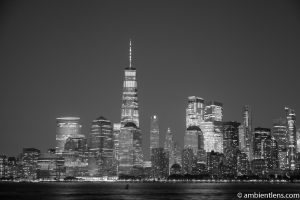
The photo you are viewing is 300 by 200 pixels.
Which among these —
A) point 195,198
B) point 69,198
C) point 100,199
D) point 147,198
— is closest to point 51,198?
point 69,198

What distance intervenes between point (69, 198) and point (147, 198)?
20.9m

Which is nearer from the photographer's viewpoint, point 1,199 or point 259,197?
point 259,197

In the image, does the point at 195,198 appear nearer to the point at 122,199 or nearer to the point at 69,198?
the point at 122,199

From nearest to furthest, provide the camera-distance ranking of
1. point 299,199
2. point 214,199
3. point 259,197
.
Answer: point 299,199 < point 259,197 < point 214,199

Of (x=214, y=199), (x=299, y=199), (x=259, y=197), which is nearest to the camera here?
(x=299, y=199)

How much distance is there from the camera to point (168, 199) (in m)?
162

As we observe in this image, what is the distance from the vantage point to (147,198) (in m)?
167

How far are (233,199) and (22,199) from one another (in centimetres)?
5400

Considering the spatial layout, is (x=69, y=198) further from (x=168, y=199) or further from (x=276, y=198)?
(x=276, y=198)

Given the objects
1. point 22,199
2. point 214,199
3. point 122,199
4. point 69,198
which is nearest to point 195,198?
point 214,199

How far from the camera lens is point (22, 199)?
538 ft

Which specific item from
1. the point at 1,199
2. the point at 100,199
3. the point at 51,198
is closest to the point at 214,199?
the point at 100,199

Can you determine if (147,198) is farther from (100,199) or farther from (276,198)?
(276,198)

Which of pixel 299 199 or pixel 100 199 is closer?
pixel 299 199
